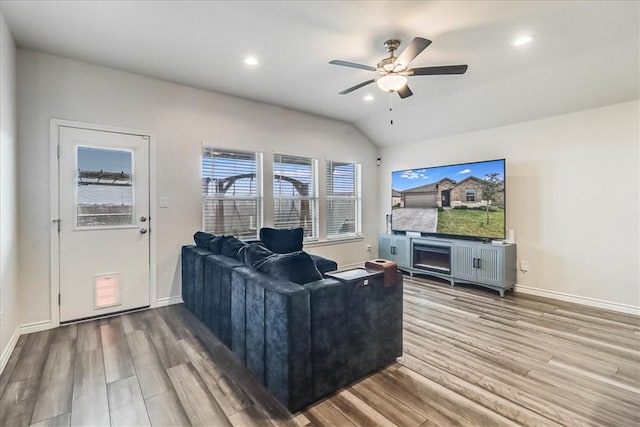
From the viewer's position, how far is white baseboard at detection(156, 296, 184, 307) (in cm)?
376

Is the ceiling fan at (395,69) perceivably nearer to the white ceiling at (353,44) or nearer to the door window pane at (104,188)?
the white ceiling at (353,44)

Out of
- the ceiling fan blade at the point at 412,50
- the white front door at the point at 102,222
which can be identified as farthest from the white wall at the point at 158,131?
the ceiling fan blade at the point at 412,50

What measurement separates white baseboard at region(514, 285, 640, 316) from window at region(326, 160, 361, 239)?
113 inches

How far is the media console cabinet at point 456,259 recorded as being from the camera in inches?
164

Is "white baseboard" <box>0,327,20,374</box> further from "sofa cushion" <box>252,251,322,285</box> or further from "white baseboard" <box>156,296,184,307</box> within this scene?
"sofa cushion" <box>252,251,322,285</box>

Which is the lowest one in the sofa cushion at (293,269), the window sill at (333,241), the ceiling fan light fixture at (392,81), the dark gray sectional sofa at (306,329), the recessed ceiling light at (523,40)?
the dark gray sectional sofa at (306,329)

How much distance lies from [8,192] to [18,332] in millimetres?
1381

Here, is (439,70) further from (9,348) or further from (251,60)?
(9,348)

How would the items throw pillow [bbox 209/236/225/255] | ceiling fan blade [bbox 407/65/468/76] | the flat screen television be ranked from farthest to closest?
the flat screen television → throw pillow [bbox 209/236/225/255] → ceiling fan blade [bbox 407/65/468/76]

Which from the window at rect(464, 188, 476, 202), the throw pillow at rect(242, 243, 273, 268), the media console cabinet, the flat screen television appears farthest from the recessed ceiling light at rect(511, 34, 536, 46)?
the throw pillow at rect(242, 243, 273, 268)

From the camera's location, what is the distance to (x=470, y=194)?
4.56m

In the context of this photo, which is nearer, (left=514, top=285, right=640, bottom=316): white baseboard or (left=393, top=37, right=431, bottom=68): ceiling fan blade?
(left=393, top=37, right=431, bottom=68): ceiling fan blade

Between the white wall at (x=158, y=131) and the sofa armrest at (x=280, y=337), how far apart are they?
221 centimetres

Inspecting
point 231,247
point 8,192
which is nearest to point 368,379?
point 231,247
